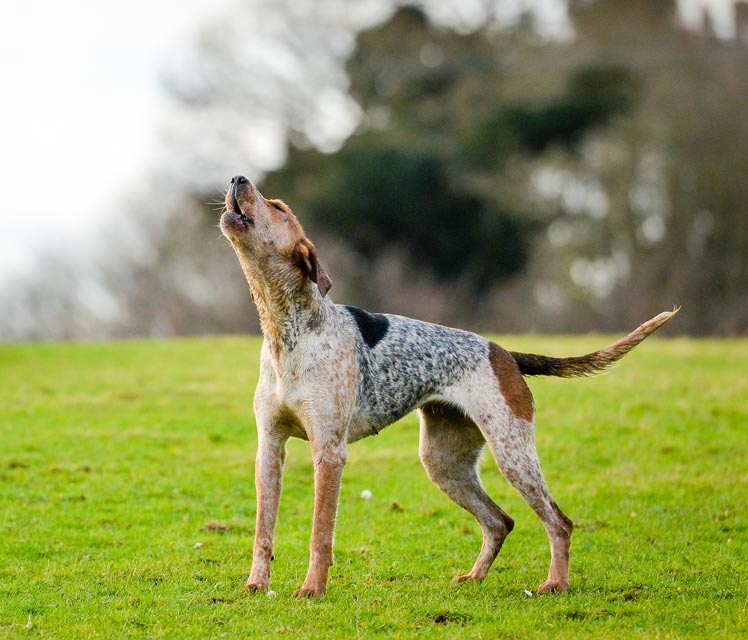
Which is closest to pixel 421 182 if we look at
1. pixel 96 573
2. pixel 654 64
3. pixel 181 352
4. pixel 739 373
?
pixel 654 64

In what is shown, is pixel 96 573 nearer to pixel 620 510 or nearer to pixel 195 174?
pixel 620 510

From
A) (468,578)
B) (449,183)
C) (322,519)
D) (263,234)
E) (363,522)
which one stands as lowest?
(468,578)

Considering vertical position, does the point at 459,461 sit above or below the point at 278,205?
below

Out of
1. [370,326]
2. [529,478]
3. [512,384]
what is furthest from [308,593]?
[512,384]

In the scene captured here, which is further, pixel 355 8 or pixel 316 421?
pixel 355 8

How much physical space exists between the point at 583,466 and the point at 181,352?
11228 millimetres

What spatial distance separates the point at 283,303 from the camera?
21.4 ft

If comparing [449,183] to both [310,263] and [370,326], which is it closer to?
[370,326]

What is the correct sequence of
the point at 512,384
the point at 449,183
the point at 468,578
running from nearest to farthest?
the point at 512,384
the point at 468,578
the point at 449,183

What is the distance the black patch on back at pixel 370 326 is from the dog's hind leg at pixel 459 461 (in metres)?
0.67

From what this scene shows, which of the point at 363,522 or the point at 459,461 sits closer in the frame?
the point at 459,461

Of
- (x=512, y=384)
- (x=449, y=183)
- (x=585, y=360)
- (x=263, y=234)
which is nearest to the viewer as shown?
(x=263, y=234)

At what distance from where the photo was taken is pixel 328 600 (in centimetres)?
645

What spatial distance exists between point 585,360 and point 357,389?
1730 mm
